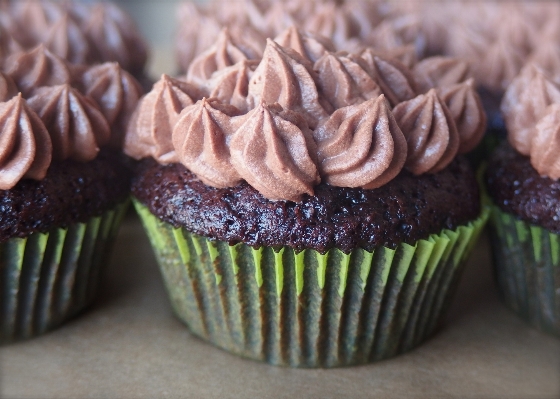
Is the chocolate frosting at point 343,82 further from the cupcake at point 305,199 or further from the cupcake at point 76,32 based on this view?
the cupcake at point 76,32

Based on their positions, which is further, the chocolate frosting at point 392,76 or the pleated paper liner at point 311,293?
the chocolate frosting at point 392,76

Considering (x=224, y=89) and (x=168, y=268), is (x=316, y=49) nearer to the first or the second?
(x=224, y=89)

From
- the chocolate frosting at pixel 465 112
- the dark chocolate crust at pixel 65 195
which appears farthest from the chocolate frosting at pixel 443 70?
the dark chocolate crust at pixel 65 195

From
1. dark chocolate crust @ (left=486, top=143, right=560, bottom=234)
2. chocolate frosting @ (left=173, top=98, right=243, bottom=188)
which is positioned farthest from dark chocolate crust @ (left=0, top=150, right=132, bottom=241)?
dark chocolate crust @ (left=486, top=143, right=560, bottom=234)

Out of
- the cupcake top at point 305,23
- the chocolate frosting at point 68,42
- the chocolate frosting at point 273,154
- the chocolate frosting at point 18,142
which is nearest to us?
the chocolate frosting at point 273,154

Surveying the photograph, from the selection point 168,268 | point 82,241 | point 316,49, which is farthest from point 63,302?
point 316,49

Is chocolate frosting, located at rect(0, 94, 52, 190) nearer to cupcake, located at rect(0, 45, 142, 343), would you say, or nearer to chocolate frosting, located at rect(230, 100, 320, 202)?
cupcake, located at rect(0, 45, 142, 343)

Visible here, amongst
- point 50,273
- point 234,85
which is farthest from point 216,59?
point 50,273
